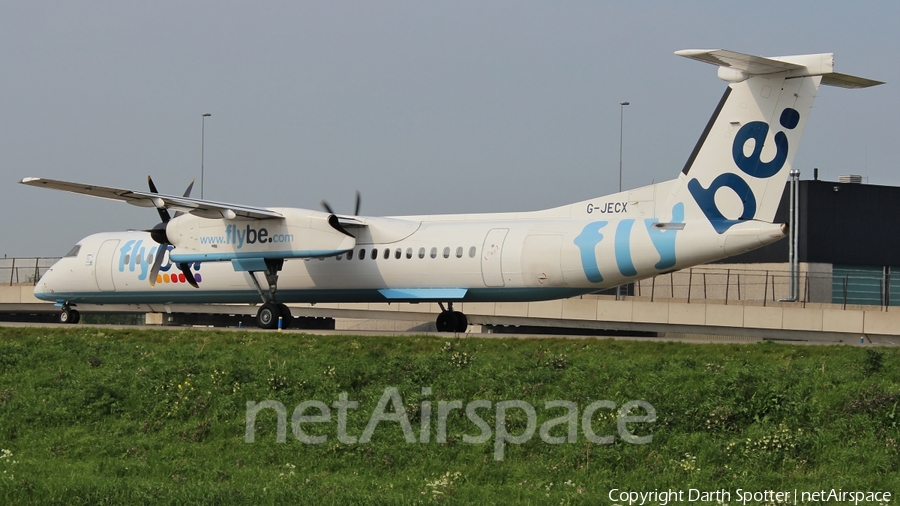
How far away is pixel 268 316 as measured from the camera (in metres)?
27.7

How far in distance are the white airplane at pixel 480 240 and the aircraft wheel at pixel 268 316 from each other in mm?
→ 45

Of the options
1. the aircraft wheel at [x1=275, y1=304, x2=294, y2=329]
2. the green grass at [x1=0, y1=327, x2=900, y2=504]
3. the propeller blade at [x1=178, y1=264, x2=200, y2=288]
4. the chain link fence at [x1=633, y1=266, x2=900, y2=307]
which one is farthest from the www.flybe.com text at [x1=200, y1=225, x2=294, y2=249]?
the chain link fence at [x1=633, y1=266, x2=900, y2=307]

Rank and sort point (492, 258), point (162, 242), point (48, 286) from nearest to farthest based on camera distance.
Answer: point (492, 258) → point (162, 242) → point (48, 286)

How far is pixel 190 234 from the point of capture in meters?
28.2

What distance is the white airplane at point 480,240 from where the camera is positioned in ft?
70.1

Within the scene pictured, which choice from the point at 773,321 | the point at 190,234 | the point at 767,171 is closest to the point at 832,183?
the point at 773,321

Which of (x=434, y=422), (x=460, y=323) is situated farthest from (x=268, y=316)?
(x=434, y=422)

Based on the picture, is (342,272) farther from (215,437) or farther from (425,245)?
(215,437)

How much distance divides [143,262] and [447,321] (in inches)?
385

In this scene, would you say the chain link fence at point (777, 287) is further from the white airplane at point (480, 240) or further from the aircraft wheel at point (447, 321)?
the white airplane at point (480, 240)

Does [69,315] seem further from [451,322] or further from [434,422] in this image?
Answer: [434,422]

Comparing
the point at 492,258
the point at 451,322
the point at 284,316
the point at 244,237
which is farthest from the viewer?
the point at 451,322

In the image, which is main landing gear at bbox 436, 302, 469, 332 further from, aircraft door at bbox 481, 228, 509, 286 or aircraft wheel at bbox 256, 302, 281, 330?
Result: aircraft wheel at bbox 256, 302, 281, 330

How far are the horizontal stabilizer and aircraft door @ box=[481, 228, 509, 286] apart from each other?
21.9 feet
